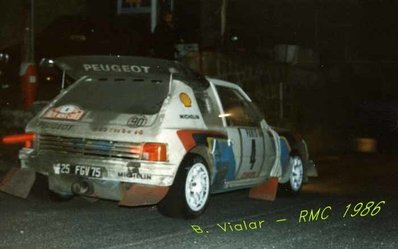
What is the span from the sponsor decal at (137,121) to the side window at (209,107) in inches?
32.0

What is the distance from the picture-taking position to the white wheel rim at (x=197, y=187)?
737cm

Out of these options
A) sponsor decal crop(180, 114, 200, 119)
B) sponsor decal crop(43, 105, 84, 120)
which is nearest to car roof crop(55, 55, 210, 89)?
sponsor decal crop(180, 114, 200, 119)

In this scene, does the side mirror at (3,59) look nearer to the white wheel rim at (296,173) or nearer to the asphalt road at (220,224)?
the asphalt road at (220,224)

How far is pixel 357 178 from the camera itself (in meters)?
11.9

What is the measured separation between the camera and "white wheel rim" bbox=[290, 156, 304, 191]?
9.55 m

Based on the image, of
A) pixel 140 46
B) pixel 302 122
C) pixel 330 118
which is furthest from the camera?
pixel 330 118

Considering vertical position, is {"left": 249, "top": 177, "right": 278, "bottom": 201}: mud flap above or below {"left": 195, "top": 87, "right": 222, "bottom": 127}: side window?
below

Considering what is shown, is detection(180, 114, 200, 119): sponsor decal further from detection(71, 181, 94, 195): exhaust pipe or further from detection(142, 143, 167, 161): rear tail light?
detection(71, 181, 94, 195): exhaust pipe

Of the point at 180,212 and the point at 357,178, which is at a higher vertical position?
the point at 180,212

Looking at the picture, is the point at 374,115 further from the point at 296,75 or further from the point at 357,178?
the point at 357,178

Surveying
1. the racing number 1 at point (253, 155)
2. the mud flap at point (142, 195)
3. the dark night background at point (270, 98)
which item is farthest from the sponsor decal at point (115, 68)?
the racing number 1 at point (253, 155)

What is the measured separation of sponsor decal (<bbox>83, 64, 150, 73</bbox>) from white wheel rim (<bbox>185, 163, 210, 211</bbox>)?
1170mm

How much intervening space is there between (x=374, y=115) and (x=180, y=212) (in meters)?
12.5

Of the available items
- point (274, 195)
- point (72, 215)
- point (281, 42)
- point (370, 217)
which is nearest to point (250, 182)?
point (274, 195)
